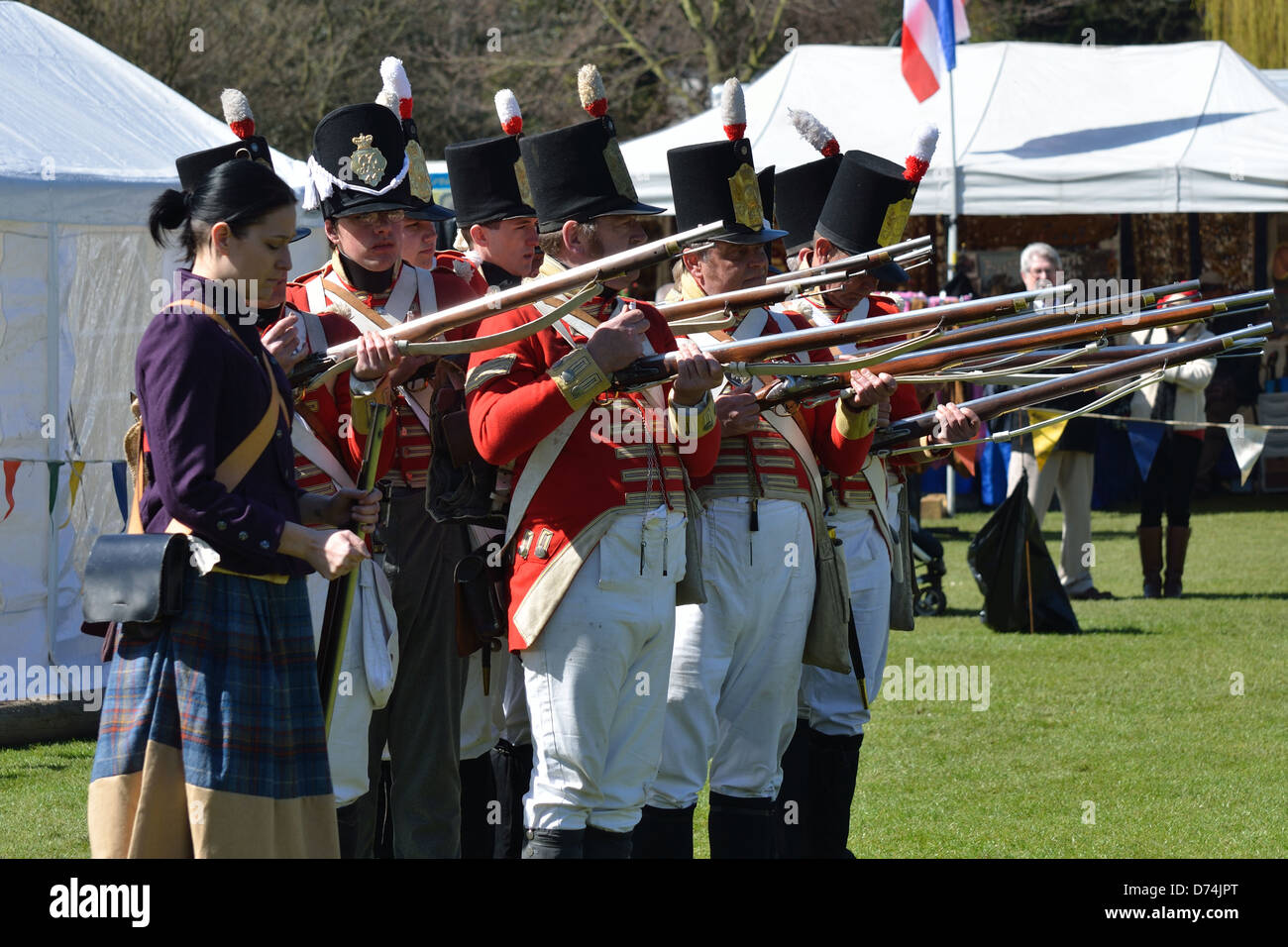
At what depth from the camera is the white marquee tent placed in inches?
317

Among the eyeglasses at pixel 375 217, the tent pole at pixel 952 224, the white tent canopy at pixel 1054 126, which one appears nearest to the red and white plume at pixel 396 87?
the eyeglasses at pixel 375 217

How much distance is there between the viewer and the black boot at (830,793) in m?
5.26

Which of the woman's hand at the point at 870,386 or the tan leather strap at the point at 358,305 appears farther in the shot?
the woman's hand at the point at 870,386

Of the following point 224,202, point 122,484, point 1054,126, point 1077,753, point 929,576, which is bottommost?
point 1077,753

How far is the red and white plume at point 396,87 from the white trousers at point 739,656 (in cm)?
158

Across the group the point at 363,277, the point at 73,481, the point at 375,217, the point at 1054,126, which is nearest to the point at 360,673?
the point at 363,277

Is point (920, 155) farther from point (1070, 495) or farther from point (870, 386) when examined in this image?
point (1070, 495)

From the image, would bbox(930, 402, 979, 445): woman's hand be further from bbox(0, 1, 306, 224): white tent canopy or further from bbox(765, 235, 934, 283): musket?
bbox(0, 1, 306, 224): white tent canopy

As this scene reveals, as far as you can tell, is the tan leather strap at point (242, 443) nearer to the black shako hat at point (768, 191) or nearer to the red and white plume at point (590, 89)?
the red and white plume at point (590, 89)

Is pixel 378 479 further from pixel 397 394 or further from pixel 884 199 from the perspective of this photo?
pixel 884 199

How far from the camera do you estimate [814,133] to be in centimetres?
585

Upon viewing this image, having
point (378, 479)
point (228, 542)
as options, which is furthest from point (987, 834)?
point (228, 542)

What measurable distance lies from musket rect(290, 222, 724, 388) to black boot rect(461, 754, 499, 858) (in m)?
1.47

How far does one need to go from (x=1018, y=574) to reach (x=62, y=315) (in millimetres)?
5296
